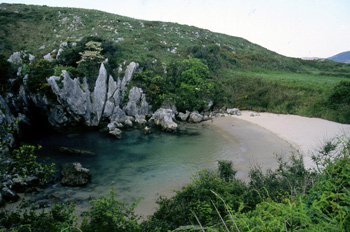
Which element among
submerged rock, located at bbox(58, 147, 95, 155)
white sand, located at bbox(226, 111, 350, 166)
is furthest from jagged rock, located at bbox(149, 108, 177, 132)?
white sand, located at bbox(226, 111, 350, 166)

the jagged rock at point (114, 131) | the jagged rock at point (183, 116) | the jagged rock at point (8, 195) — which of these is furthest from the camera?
the jagged rock at point (183, 116)

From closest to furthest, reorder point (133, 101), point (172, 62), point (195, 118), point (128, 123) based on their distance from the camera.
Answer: point (128, 123), point (195, 118), point (133, 101), point (172, 62)

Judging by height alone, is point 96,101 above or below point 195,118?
above

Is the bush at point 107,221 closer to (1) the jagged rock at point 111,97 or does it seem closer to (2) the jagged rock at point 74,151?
(2) the jagged rock at point 74,151

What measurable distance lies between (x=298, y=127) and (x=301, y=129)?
929 mm

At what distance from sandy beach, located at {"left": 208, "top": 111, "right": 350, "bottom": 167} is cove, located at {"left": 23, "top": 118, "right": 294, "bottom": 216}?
5.12ft

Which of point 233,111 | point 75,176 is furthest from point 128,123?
point 233,111

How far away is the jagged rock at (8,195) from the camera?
14.3 meters

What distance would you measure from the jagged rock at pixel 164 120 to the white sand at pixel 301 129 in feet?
44.8

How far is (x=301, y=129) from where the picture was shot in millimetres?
29531

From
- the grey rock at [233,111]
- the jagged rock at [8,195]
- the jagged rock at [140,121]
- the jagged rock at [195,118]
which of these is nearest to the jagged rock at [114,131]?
the jagged rock at [140,121]

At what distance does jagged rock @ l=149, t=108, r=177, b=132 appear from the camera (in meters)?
31.7

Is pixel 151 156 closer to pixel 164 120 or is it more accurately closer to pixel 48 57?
pixel 164 120

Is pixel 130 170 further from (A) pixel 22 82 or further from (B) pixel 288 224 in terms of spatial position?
(A) pixel 22 82
